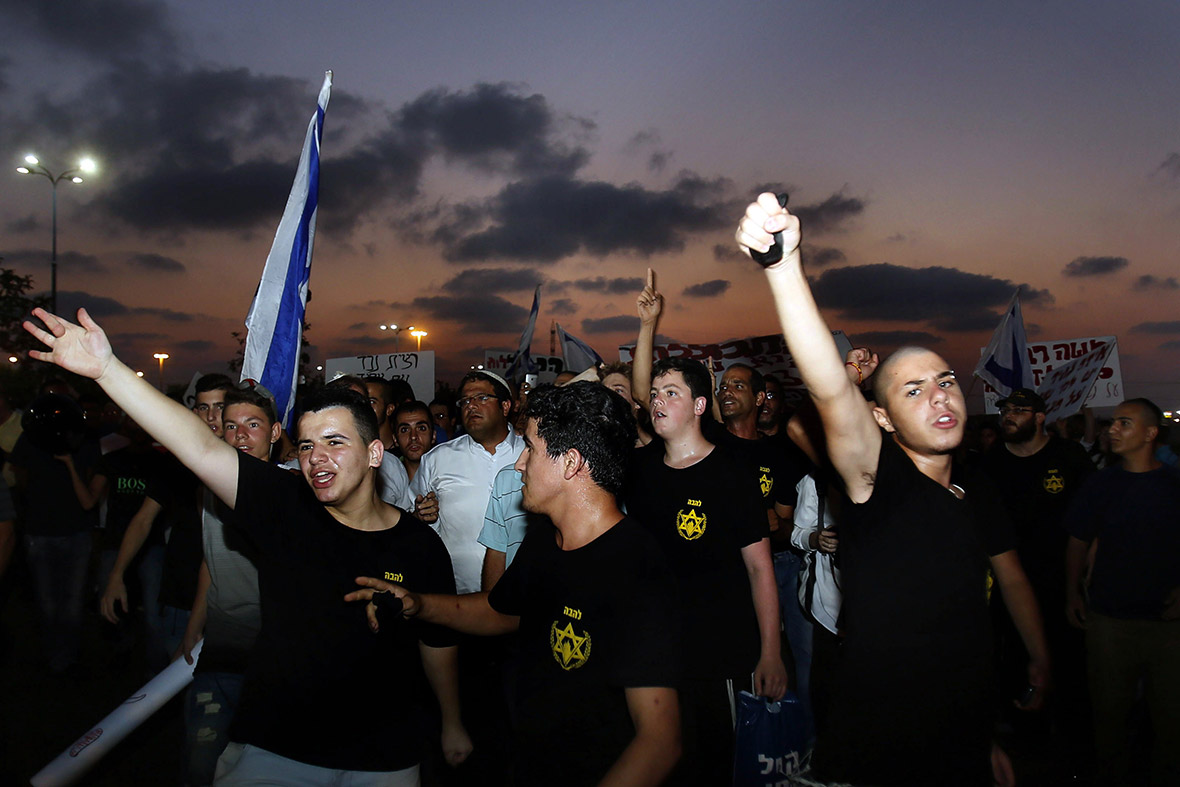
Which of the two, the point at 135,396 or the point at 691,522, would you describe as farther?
the point at 691,522

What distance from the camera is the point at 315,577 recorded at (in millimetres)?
2969

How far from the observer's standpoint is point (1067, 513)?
5.22 metres

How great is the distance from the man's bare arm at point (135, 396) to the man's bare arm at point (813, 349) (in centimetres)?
204

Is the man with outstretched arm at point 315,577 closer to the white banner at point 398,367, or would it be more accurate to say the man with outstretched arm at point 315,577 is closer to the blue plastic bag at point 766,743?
the blue plastic bag at point 766,743

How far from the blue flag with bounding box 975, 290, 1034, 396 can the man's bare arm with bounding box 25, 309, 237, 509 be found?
30.3ft

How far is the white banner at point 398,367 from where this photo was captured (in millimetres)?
11547

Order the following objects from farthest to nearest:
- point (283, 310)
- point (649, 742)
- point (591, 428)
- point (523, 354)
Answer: point (523, 354) → point (283, 310) → point (591, 428) → point (649, 742)

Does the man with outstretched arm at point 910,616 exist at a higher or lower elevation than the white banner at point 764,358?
lower

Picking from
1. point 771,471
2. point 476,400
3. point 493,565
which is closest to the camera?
point 493,565

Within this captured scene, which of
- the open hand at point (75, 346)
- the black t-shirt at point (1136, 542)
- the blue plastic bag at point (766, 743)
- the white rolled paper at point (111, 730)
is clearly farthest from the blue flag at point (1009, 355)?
the open hand at point (75, 346)

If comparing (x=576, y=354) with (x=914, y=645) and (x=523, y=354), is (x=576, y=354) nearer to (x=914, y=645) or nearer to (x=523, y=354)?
(x=523, y=354)

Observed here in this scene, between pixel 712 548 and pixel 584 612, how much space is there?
5.76 ft

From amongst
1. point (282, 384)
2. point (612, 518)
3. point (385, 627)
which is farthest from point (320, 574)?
point (282, 384)

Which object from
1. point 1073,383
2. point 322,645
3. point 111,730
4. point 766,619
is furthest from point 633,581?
point 1073,383
